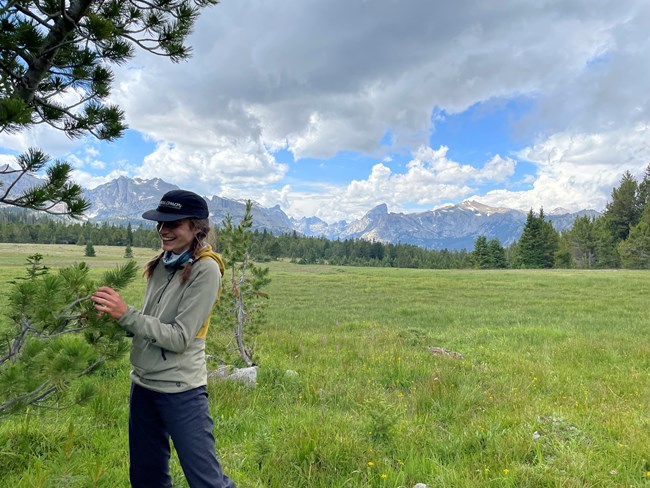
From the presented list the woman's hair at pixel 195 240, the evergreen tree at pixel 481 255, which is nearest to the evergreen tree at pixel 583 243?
the evergreen tree at pixel 481 255

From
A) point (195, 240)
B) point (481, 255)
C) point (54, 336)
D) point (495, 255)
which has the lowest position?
point (54, 336)

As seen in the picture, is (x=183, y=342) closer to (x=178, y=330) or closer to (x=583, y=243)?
(x=178, y=330)

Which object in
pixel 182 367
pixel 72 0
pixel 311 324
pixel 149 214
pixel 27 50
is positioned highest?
pixel 72 0

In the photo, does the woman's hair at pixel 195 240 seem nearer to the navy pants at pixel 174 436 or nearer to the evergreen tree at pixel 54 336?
the evergreen tree at pixel 54 336

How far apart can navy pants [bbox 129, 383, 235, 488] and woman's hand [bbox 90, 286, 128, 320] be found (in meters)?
0.77

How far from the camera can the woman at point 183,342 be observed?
283 cm

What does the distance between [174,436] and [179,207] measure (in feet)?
5.51

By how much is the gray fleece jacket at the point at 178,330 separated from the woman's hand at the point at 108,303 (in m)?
0.10

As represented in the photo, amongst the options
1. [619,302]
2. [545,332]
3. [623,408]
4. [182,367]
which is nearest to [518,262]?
[619,302]

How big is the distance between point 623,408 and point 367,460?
14.6 ft

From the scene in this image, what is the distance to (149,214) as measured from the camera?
2957 millimetres

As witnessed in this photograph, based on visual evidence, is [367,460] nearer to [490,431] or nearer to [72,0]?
[490,431]

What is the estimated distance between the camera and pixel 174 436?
2885mm

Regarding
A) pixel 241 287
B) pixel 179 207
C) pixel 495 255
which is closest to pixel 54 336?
pixel 179 207
